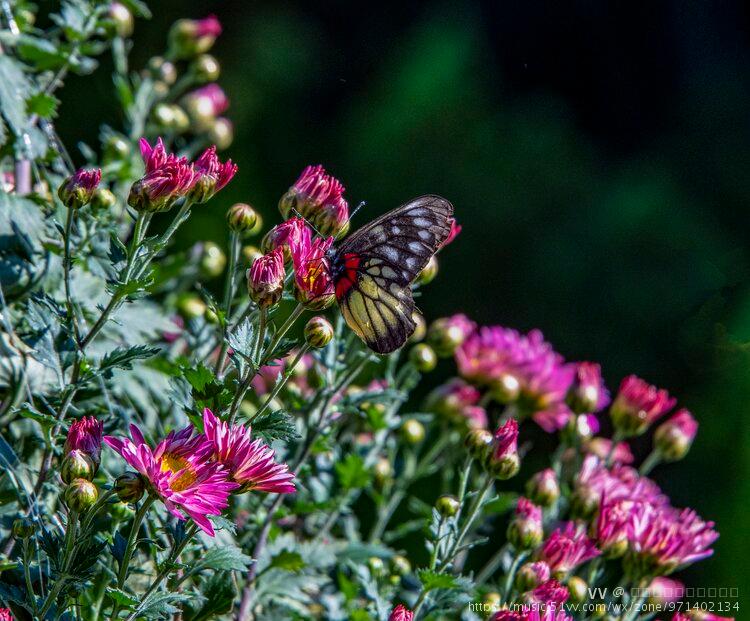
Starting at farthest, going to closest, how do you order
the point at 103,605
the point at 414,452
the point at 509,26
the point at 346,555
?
the point at 509,26 → the point at 414,452 → the point at 346,555 → the point at 103,605

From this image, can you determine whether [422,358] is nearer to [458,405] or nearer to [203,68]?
[458,405]

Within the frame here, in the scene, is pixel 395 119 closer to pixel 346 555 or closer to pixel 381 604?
pixel 346 555

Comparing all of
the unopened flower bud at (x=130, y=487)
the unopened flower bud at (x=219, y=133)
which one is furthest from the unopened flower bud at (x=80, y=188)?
the unopened flower bud at (x=219, y=133)

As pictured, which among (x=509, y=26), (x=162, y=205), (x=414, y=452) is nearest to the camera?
(x=162, y=205)

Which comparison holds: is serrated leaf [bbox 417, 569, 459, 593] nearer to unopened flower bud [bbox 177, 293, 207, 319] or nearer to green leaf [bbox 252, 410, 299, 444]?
green leaf [bbox 252, 410, 299, 444]

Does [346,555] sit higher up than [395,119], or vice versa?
[395,119]

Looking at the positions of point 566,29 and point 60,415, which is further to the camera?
point 566,29

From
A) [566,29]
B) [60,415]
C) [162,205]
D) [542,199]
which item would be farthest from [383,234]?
[566,29]

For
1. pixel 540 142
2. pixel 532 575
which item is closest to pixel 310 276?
pixel 532 575
